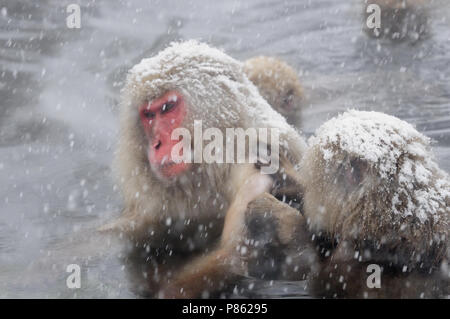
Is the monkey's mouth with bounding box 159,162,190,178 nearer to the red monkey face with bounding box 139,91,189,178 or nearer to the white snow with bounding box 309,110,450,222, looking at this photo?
the red monkey face with bounding box 139,91,189,178

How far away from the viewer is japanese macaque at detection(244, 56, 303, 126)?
16.5ft

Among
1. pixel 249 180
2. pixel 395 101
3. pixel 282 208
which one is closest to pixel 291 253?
pixel 282 208

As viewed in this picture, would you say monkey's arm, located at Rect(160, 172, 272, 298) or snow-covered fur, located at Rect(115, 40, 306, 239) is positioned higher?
snow-covered fur, located at Rect(115, 40, 306, 239)

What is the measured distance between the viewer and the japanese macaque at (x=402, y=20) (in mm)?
6762

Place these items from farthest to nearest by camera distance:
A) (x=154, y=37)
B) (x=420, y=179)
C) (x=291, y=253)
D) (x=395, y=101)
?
(x=154, y=37)
(x=395, y=101)
(x=291, y=253)
(x=420, y=179)

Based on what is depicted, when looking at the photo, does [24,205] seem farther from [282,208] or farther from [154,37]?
[154,37]

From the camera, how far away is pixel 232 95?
11.9 ft

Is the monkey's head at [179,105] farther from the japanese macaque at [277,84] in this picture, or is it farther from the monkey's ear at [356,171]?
the japanese macaque at [277,84]

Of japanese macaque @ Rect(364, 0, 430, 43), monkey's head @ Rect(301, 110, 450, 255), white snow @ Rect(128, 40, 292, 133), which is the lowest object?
monkey's head @ Rect(301, 110, 450, 255)

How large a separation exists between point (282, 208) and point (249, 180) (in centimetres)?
27

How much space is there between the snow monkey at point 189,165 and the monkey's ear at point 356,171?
0.32 metres

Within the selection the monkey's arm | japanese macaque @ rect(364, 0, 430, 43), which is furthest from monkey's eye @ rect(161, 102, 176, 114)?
japanese macaque @ rect(364, 0, 430, 43)

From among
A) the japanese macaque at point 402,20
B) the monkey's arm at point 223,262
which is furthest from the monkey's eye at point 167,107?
the japanese macaque at point 402,20

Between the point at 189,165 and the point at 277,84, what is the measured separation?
183 cm
